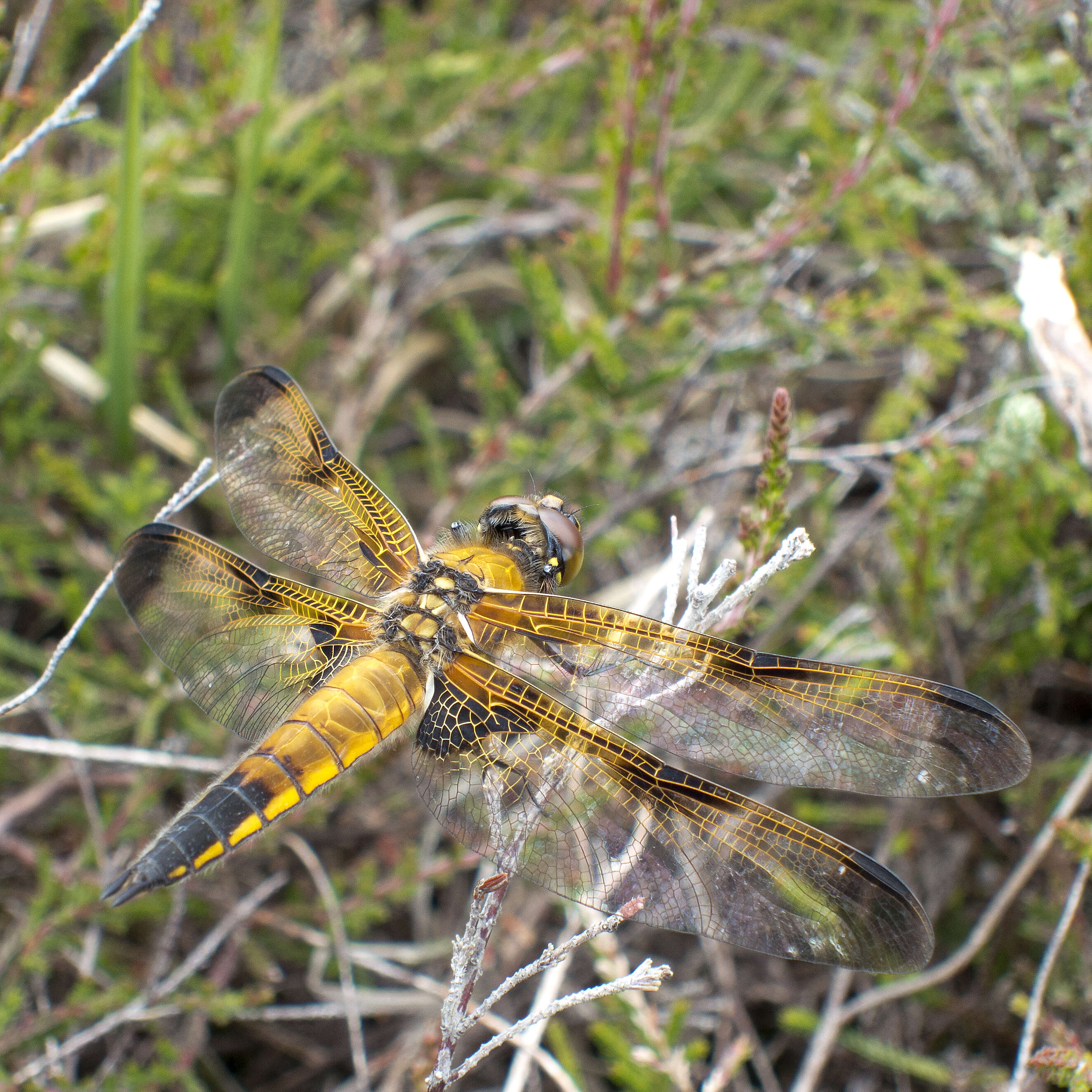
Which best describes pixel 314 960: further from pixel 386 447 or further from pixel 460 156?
pixel 460 156


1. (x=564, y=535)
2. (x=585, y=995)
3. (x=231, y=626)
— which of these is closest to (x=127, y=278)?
(x=231, y=626)

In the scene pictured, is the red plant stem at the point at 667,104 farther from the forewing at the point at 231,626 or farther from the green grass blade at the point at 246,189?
the forewing at the point at 231,626

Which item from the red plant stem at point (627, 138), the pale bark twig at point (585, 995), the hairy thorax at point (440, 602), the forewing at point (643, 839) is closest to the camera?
the pale bark twig at point (585, 995)

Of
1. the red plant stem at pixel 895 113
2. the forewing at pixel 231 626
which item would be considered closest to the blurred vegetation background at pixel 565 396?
the red plant stem at pixel 895 113

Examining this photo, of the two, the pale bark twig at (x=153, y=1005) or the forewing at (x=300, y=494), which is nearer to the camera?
the pale bark twig at (x=153, y=1005)

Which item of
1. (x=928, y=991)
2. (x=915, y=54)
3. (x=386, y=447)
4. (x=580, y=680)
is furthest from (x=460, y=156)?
(x=928, y=991)
